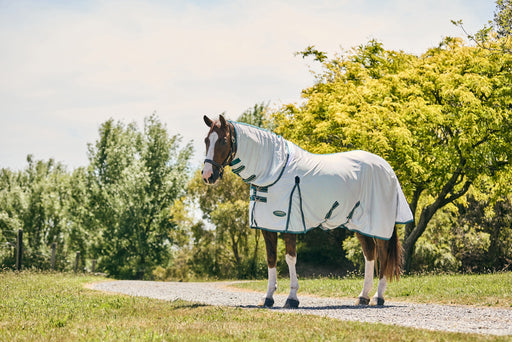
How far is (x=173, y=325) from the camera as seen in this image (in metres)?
7.32

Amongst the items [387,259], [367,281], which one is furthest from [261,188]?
[387,259]

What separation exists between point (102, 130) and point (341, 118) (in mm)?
29486

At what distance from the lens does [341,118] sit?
2242 centimetres

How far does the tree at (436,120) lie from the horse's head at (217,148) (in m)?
12.5

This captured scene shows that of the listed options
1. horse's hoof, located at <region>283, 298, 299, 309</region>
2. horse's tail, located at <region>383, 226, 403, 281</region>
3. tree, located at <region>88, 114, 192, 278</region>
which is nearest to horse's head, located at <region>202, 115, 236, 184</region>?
horse's hoof, located at <region>283, 298, 299, 309</region>

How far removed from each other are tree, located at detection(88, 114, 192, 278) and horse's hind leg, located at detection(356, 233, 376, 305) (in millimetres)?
28606

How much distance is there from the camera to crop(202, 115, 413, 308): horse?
32.3 feet

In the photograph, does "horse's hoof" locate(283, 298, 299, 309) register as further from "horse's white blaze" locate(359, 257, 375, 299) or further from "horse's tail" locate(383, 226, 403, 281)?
"horse's tail" locate(383, 226, 403, 281)

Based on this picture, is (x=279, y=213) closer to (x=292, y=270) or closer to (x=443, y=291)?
(x=292, y=270)

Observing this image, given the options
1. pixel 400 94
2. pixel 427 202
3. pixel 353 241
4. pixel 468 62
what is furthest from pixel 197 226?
pixel 468 62

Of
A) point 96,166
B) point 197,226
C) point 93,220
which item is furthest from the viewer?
point 96,166

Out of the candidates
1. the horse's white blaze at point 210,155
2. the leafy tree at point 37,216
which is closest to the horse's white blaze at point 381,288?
the horse's white blaze at point 210,155

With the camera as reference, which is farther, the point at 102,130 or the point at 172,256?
the point at 102,130

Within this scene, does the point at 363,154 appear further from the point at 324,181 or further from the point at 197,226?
the point at 197,226
